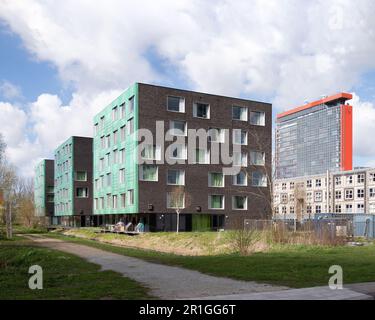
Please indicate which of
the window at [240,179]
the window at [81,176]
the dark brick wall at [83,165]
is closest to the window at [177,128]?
the window at [240,179]

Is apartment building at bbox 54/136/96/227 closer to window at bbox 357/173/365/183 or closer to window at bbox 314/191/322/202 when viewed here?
window at bbox 357/173/365/183

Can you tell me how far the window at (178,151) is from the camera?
4919cm

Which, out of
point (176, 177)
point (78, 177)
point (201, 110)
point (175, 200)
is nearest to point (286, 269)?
point (175, 200)

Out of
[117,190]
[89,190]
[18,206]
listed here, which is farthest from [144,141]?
[89,190]

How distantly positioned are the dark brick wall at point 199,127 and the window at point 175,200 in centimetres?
54

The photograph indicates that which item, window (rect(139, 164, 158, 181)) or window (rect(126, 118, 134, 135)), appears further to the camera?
window (rect(126, 118, 134, 135))

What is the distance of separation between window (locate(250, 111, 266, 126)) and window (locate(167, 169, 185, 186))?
38.3ft

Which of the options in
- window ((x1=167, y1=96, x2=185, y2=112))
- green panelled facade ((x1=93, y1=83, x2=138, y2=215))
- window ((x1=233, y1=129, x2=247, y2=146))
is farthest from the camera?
window ((x1=233, y1=129, x2=247, y2=146))

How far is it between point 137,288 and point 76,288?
144cm

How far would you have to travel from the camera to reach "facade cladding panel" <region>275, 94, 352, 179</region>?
16250cm

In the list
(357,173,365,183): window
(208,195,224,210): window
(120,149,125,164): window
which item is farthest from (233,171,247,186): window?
(357,173,365,183): window

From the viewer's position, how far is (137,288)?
11.1 meters

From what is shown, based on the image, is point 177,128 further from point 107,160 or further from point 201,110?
point 107,160

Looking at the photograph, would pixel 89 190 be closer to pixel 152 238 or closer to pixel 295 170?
pixel 152 238
